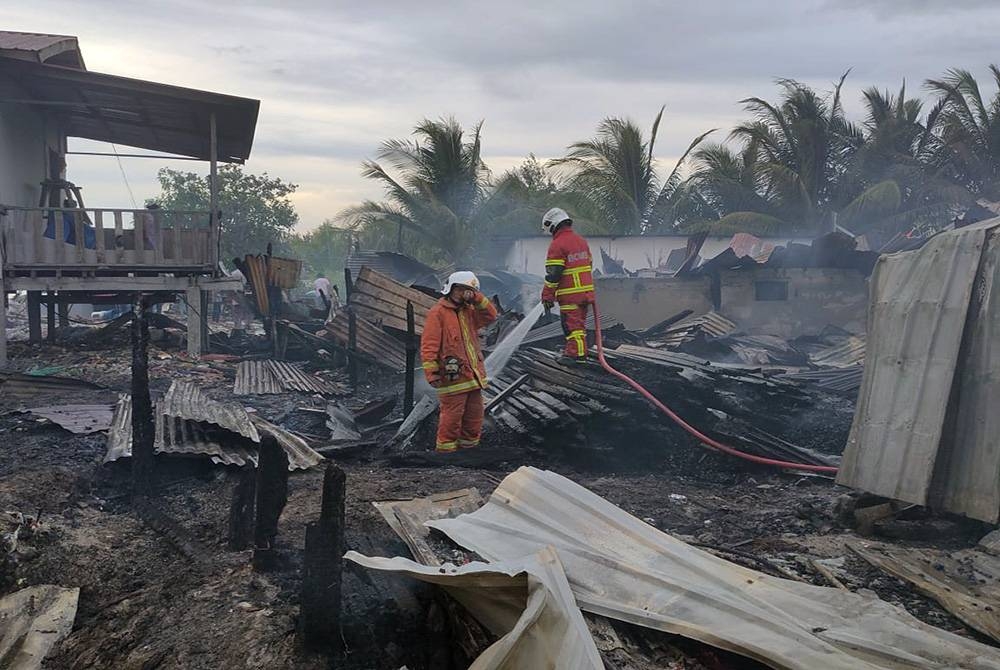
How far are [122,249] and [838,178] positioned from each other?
902 inches

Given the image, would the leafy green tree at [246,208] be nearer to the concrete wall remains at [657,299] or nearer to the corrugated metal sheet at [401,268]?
the corrugated metal sheet at [401,268]

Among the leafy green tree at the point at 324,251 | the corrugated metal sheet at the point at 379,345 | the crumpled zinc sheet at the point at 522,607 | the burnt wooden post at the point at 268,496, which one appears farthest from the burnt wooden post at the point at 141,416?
the leafy green tree at the point at 324,251

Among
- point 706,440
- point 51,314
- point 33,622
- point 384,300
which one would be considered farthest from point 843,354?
point 51,314

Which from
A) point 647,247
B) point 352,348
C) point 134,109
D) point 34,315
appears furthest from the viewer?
point 647,247

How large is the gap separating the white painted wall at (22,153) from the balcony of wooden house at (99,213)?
0.06 ft

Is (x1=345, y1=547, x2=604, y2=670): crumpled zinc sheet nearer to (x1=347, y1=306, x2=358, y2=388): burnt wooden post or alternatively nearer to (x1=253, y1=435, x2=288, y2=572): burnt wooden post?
(x1=253, y1=435, x2=288, y2=572): burnt wooden post

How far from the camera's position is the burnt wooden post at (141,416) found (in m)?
5.54

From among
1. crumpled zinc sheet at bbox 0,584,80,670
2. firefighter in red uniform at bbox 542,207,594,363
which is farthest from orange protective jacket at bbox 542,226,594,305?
crumpled zinc sheet at bbox 0,584,80,670

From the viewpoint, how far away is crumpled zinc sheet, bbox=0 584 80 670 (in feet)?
11.6

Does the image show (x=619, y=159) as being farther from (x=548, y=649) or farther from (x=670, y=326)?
(x=548, y=649)

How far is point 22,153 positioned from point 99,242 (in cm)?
325

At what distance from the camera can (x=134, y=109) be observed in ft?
41.3

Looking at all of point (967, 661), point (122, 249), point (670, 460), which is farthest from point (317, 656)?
point (122, 249)

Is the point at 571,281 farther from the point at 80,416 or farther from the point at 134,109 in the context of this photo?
the point at 134,109
